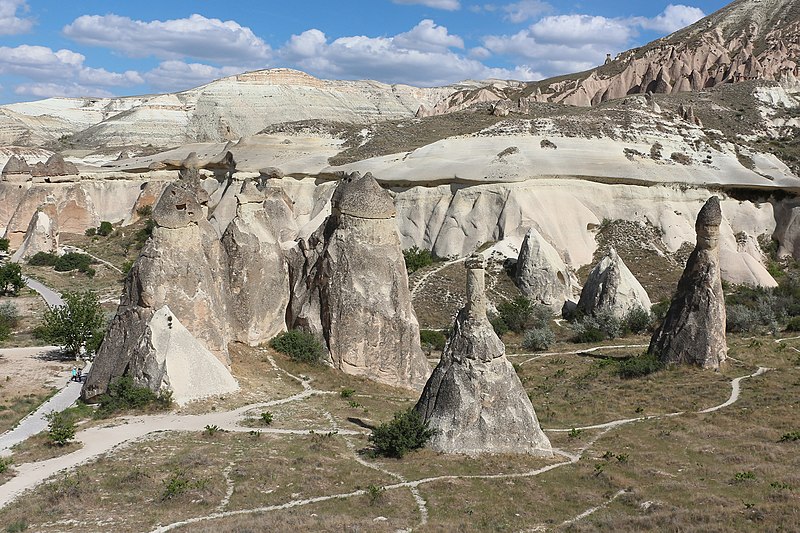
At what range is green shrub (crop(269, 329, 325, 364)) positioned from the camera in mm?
20803

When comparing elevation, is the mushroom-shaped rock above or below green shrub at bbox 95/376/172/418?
above

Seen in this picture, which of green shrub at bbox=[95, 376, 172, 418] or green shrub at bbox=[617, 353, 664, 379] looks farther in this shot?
green shrub at bbox=[617, 353, 664, 379]

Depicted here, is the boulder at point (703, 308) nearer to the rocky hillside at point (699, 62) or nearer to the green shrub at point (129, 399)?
the green shrub at point (129, 399)

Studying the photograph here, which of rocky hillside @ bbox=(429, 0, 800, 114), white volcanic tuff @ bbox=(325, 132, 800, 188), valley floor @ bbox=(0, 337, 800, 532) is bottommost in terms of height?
valley floor @ bbox=(0, 337, 800, 532)

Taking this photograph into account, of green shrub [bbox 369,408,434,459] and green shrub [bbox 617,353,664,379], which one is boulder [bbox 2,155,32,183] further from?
green shrub [bbox 369,408,434,459]

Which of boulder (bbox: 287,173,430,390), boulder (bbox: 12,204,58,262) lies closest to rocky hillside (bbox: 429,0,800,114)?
boulder (bbox: 12,204,58,262)

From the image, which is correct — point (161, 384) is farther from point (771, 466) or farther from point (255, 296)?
point (771, 466)

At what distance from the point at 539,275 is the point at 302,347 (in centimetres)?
1600

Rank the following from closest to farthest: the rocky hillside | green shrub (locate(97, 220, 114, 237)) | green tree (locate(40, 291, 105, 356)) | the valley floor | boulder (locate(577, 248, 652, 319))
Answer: the valley floor
green tree (locate(40, 291, 105, 356))
boulder (locate(577, 248, 652, 319))
green shrub (locate(97, 220, 114, 237))
the rocky hillside

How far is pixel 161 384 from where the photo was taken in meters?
16.8

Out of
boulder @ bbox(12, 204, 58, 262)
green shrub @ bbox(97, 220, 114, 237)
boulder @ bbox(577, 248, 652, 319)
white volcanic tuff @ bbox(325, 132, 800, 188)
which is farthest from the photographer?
green shrub @ bbox(97, 220, 114, 237)

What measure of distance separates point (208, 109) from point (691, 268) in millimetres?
126401

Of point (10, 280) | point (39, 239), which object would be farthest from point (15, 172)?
point (10, 280)

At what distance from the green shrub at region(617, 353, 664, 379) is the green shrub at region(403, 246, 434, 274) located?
14731 millimetres
